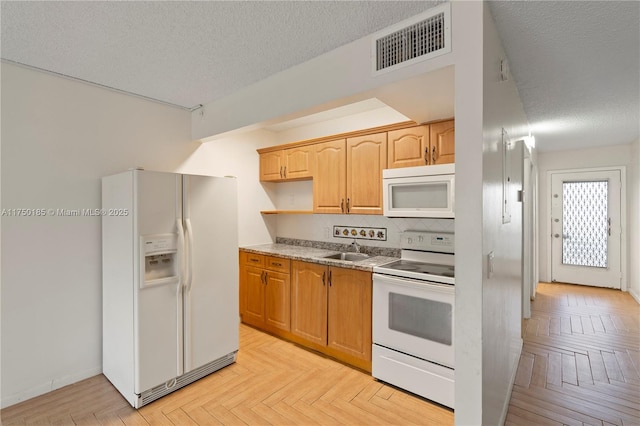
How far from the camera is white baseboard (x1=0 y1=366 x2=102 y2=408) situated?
226 cm

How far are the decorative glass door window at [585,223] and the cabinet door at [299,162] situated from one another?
4820mm

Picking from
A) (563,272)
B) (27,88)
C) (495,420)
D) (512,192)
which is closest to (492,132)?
(512,192)

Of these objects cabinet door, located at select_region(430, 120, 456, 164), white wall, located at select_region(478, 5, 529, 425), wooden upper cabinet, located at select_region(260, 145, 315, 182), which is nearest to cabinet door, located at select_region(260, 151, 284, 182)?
wooden upper cabinet, located at select_region(260, 145, 315, 182)

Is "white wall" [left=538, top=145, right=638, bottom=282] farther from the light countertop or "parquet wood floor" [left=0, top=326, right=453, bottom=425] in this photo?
"parquet wood floor" [left=0, top=326, right=453, bottom=425]

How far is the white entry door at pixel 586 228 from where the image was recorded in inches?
205

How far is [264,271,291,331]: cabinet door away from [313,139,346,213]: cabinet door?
0.86 metres

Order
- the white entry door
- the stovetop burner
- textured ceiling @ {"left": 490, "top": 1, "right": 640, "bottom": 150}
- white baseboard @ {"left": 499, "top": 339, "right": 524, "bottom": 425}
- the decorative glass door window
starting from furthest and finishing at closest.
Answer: the decorative glass door window
the white entry door
the stovetop burner
white baseboard @ {"left": 499, "top": 339, "right": 524, "bottom": 425}
textured ceiling @ {"left": 490, "top": 1, "right": 640, "bottom": 150}

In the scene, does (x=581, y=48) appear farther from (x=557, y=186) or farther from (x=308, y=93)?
(x=557, y=186)

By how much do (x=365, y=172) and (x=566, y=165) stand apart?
4.54m

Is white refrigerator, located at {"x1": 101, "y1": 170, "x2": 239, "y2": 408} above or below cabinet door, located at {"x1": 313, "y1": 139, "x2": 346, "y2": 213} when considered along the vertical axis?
below

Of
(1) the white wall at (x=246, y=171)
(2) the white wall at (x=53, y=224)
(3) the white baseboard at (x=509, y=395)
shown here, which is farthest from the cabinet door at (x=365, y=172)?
(2) the white wall at (x=53, y=224)

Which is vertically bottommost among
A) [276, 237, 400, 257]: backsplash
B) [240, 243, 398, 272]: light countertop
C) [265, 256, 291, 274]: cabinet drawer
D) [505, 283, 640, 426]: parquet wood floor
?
[505, 283, 640, 426]: parquet wood floor

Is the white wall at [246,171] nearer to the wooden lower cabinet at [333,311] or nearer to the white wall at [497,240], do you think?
the wooden lower cabinet at [333,311]

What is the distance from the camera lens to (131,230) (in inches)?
89.3
